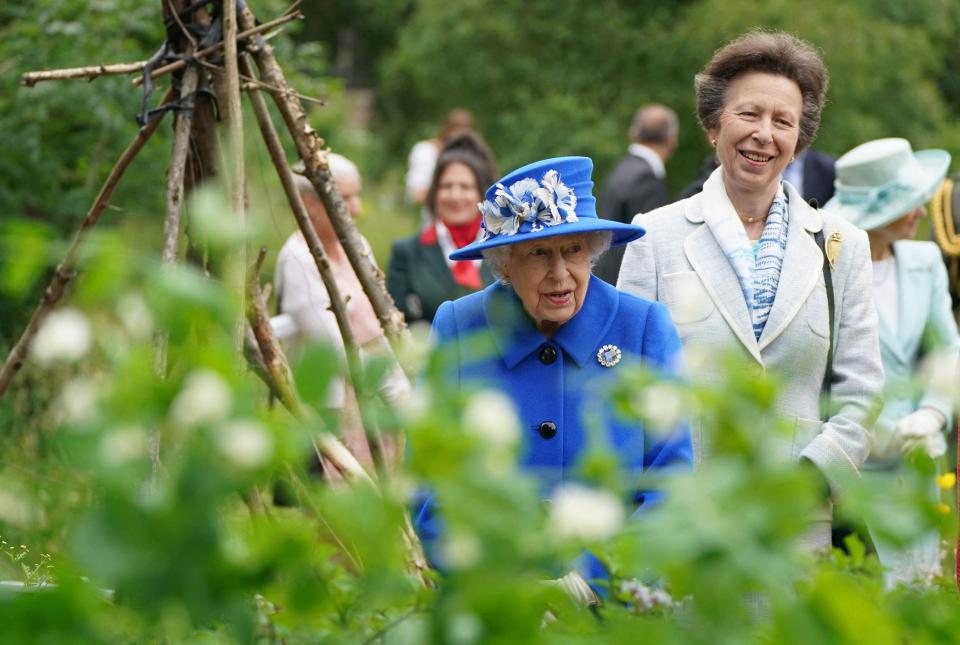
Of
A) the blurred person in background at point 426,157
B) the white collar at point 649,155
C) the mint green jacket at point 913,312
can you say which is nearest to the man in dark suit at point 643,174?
the white collar at point 649,155

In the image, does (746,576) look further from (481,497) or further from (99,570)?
(99,570)

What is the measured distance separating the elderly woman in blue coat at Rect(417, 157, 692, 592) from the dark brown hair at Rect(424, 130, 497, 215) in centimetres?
395

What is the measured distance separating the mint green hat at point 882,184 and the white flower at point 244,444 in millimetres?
4696

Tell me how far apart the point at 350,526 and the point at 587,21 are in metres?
20.6

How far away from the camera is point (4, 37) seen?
23.6 ft

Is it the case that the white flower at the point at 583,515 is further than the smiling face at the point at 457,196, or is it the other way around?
the smiling face at the point at 457,196

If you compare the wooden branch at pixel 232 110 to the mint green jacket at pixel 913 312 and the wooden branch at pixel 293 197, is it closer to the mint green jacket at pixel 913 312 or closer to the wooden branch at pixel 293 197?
the wooden branch at pixel 293 197

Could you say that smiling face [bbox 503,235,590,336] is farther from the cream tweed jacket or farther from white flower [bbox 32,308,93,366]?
white flower [bbox 32,308,93,366]

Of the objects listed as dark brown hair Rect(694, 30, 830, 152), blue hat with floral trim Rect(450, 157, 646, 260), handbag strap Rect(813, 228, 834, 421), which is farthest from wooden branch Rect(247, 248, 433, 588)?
dark brown hair Rect(694, 30, 830, 152)

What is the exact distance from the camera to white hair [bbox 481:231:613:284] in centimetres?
346

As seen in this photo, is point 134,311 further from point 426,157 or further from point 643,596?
point 426,157

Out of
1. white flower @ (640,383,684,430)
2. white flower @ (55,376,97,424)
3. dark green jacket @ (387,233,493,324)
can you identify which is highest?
white flower @ (55,376,97,424)

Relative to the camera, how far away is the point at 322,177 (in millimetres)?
4504

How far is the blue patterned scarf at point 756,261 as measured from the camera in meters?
3.98
